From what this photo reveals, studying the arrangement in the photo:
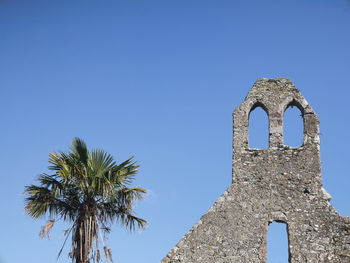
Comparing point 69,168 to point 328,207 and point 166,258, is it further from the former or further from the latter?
point 328,207

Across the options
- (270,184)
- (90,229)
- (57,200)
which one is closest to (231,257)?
(270,184)

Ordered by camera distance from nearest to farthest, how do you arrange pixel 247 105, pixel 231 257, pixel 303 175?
pixel 231 257
pixel 303 175
pixel 247 105

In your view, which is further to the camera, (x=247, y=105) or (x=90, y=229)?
(x=247, y=105)

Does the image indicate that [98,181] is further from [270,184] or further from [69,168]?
[270,184]

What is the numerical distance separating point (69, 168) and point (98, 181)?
2.78 ft

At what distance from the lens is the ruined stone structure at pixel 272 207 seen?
14.4m

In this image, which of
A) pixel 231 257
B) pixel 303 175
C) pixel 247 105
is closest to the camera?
pixel 231 257

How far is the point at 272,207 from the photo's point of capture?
1509 centimetres

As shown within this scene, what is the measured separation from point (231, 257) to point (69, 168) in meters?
4.85

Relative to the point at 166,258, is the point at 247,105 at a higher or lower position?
higher

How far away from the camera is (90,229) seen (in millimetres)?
14969

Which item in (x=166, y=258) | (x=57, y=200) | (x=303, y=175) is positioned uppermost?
(x=303, y=175)

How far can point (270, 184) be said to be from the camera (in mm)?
15461

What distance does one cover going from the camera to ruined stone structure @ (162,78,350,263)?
14438 millimetres
